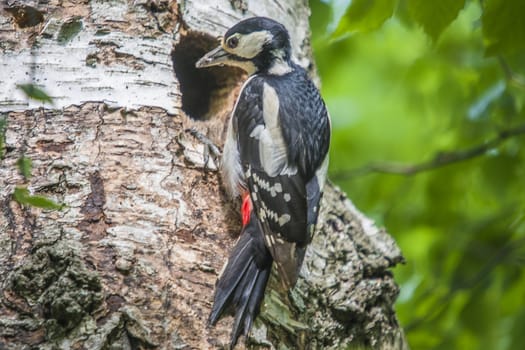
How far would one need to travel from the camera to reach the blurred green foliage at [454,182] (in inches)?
163

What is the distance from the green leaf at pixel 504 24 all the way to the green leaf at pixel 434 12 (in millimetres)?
129

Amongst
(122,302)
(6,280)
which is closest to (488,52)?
(122,302)

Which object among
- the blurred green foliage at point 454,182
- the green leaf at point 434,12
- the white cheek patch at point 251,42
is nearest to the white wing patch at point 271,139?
the white cheek patch at point 251,42

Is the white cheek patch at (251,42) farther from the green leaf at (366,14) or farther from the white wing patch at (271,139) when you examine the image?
the green leaf at (366,14)

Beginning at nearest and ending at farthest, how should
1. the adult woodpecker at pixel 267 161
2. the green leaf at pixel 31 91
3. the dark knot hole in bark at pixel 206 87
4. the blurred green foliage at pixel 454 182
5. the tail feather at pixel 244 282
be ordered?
the green leaf at pixel 31 91 → the tail feather at pixel 244 282 → the adult woodpecker at pixel 267 161 → the dark knot hole in bark at pixel 206 87 → the blurred green foliage at pixel 454 182

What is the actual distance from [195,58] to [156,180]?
100 cm

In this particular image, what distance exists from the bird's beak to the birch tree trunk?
0.25 ft

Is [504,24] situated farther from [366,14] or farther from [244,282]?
[244,282]

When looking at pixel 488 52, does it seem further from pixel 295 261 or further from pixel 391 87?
pixel 391 87

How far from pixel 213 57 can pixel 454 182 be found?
199 cm

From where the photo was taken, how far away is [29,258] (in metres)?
2.53

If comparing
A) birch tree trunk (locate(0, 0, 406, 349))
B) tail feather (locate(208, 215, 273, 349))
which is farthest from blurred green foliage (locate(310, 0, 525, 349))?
tail feather (locate(208, 215, 273, 349))

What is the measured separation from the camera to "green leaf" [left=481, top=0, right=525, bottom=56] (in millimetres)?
2742

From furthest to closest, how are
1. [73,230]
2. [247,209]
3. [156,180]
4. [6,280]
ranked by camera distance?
[247,209]
[156,180]
[73,230]
[6,280]
